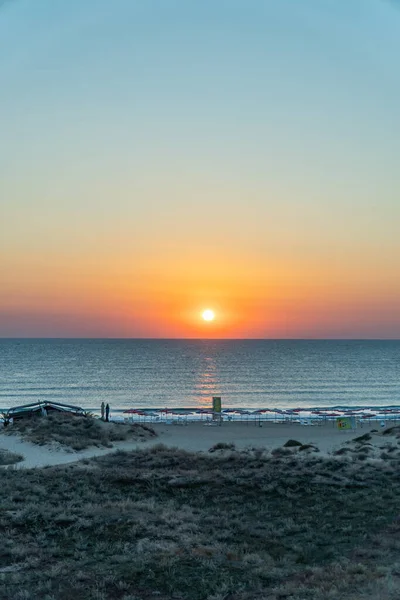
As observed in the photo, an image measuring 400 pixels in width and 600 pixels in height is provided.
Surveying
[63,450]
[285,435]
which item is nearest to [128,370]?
[285,435]

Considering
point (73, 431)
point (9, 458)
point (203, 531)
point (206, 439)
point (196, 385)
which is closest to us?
point (203, 531)

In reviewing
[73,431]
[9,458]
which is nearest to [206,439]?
[73,431]

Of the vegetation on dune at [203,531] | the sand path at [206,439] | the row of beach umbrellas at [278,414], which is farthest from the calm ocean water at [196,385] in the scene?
the vegetation on dune at [203,531]

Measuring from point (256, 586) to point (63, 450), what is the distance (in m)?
18.1

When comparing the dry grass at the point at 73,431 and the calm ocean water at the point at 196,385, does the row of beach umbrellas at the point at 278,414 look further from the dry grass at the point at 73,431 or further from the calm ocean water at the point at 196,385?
the calm ocean water at the point at 196,385

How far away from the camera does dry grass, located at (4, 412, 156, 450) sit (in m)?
27.0

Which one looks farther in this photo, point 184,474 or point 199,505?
point 184,474

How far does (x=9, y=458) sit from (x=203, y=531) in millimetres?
13573

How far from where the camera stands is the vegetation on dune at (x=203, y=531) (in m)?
9.28

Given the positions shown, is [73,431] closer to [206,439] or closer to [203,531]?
[206,439]

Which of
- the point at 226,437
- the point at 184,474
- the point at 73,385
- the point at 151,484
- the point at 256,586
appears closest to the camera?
the point at 256,586

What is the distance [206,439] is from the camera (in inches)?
1296

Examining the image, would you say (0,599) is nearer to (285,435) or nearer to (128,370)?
(285,435)

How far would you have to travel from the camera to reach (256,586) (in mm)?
9312
